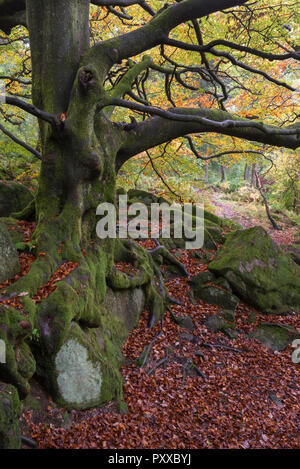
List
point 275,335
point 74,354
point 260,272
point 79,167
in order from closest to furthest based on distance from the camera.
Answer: point 74,354 < point 79,167 < point 275,335 < point 260,272

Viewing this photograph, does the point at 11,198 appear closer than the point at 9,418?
No

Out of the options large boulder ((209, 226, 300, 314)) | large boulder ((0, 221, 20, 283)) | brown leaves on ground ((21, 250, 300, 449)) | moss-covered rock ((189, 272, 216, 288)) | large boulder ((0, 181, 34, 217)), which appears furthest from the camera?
moss-covered rock ((189, 272, 216, 288))

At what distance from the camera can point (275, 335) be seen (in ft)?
23.1

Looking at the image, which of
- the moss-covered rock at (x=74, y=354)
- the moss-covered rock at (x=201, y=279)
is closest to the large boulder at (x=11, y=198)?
the moss-covered rock at (x=74, y=354)

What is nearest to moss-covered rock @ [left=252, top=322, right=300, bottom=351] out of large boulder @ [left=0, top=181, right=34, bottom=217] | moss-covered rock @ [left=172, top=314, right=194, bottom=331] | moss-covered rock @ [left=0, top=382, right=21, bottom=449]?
moss-covered rock @ [left=172, top=314, right=194, bottom=331]

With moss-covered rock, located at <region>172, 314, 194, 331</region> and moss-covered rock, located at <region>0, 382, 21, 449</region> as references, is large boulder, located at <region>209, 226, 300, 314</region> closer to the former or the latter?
moss-covered rock, located at <region>172, 314, 194, 331</region>

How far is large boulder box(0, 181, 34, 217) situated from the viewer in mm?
7012

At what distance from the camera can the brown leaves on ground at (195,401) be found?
11.9 ft

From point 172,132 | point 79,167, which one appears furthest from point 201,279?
point 79,167

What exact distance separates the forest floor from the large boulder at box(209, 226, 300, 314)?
69 centimetres

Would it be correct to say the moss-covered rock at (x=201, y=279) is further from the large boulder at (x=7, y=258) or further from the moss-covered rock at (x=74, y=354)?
the large boulder at (x=7, y=258)

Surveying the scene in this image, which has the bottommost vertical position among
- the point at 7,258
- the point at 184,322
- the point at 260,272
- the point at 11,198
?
the point at 184,322

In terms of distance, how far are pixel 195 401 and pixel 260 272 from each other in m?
4.26

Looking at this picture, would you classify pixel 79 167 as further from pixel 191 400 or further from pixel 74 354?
pixel 191 400
